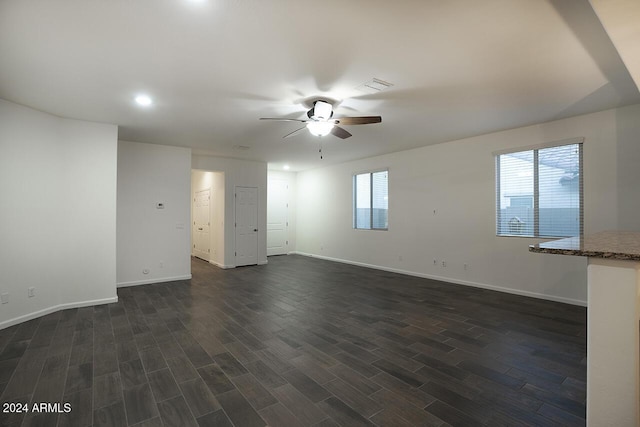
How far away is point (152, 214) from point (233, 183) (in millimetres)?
2145

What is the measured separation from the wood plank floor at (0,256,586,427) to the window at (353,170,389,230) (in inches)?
113

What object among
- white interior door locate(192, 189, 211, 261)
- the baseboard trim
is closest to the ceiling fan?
the baseboard trim

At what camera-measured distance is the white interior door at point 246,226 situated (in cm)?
753

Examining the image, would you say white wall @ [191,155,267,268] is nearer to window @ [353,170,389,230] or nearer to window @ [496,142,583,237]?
window @ [353,170,389,230]

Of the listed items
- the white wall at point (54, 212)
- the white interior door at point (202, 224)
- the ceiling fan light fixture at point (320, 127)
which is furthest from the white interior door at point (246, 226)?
the ceiling fan light fixture at point (320, 127)

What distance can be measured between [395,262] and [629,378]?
17.6 feet

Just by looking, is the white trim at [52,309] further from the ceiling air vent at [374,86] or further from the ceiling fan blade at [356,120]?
the ceiling air vent at [374,86]

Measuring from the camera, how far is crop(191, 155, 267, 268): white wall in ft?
23.4

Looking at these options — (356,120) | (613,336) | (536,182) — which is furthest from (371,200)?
(613,336)

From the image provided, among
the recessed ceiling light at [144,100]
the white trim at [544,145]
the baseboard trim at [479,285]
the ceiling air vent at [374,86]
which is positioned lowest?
the baseboard trim at [479,285]

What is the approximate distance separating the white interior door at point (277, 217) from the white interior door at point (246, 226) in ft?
4.94

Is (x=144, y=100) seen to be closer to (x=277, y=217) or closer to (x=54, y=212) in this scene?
(x=54, y=212)

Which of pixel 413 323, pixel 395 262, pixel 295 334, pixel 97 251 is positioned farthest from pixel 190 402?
pixel 395 262

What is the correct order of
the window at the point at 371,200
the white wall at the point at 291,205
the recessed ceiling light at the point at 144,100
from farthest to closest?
the white wall at the point at 291,205
the window at the point at 371,200
the recessed ceiling light at the point at 144,100
